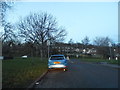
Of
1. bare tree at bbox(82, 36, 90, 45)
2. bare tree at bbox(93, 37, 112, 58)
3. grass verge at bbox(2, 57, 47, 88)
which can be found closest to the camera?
grass verge at bbox(2, 57, 47, 88)

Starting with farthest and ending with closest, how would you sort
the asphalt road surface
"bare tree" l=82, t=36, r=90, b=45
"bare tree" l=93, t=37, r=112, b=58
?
1. "bare tree" l=82, t=36, r=90, b=45
2. "bare tree" l=93, t=37, r=112, b=58
3. the asphalt road surface

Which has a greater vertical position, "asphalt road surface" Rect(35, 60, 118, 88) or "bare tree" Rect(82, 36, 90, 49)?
"bare tree" Rect(82, 36, 90, 49)

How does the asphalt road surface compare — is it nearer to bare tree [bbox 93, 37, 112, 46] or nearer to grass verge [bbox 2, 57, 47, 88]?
grass verge [bbox 2, 57, 47, 88]

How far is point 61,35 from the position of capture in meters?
33.4

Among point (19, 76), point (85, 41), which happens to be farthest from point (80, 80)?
point (85, 41)

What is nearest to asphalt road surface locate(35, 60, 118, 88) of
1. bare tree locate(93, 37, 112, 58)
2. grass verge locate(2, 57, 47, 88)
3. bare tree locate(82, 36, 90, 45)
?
grass verge locate(2, 57, 47, 88)

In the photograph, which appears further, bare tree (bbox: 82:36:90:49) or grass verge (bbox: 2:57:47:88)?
bare tree (bbox: 82:36:90:49)

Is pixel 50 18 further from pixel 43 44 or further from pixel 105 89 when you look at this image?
pixel 105 89

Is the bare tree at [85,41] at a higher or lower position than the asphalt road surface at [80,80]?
higher

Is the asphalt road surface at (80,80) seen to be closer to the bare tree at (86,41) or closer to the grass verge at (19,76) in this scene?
the grass verge at (19,76)

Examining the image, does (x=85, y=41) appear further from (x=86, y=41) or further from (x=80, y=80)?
(x=80, y=80)

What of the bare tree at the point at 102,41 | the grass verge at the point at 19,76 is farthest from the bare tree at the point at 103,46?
the grass verge at the point at 19,76

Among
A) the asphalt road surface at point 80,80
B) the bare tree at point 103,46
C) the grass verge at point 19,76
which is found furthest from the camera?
the bare tree at point 103,46

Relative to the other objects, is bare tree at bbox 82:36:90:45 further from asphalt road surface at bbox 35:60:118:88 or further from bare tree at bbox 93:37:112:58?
asphalt road surface at bbox 35:60:118:88
